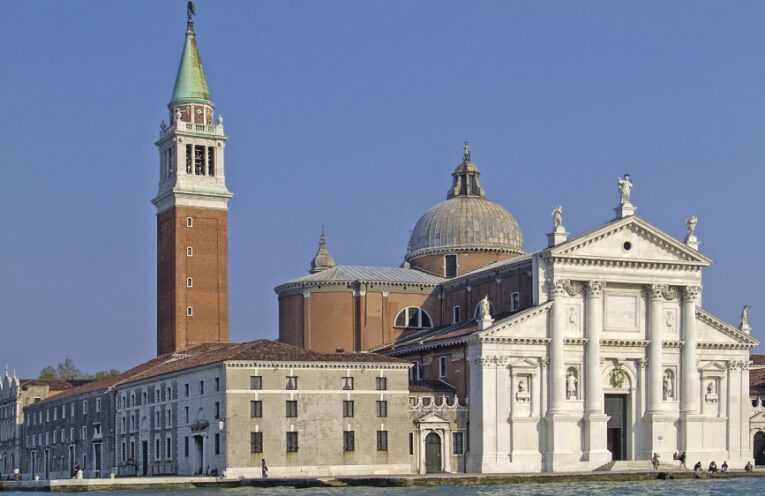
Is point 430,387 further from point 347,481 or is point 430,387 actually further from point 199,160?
point 199,160

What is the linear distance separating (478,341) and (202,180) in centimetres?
2295

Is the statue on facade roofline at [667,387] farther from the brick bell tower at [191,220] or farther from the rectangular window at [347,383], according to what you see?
the brick bell tower at [191,220]

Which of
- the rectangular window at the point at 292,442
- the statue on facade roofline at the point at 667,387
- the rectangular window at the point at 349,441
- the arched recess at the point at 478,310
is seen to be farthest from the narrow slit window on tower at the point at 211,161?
the statue on facade roofline at the point at 667,387

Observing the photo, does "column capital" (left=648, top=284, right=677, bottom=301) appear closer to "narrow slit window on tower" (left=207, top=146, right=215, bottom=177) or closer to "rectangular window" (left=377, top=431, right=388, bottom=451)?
"rectangular window" (left=377, top=431, right=388, bottom=451)

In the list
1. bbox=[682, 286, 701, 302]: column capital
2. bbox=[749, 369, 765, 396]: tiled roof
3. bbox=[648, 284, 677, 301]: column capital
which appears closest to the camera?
bbox=[648, 284, 677, 301]: column capital

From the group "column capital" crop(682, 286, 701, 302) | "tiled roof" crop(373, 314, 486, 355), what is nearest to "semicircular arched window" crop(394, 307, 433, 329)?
"tiled roof" crop(373, 314, 486, 355)

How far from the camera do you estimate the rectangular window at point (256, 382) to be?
206ft

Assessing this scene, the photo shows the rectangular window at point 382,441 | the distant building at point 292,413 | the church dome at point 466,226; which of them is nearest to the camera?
the distant building at point 292,413

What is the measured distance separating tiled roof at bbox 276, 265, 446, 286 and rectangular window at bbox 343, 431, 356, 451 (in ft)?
50.5

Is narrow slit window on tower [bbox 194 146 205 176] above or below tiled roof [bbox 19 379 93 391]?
above

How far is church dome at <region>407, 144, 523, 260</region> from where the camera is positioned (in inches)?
3278

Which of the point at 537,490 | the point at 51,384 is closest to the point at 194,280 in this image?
the point at 51,384

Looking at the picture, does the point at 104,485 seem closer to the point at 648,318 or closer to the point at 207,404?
the point at 207,404

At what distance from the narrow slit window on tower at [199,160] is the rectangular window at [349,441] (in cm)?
2435
